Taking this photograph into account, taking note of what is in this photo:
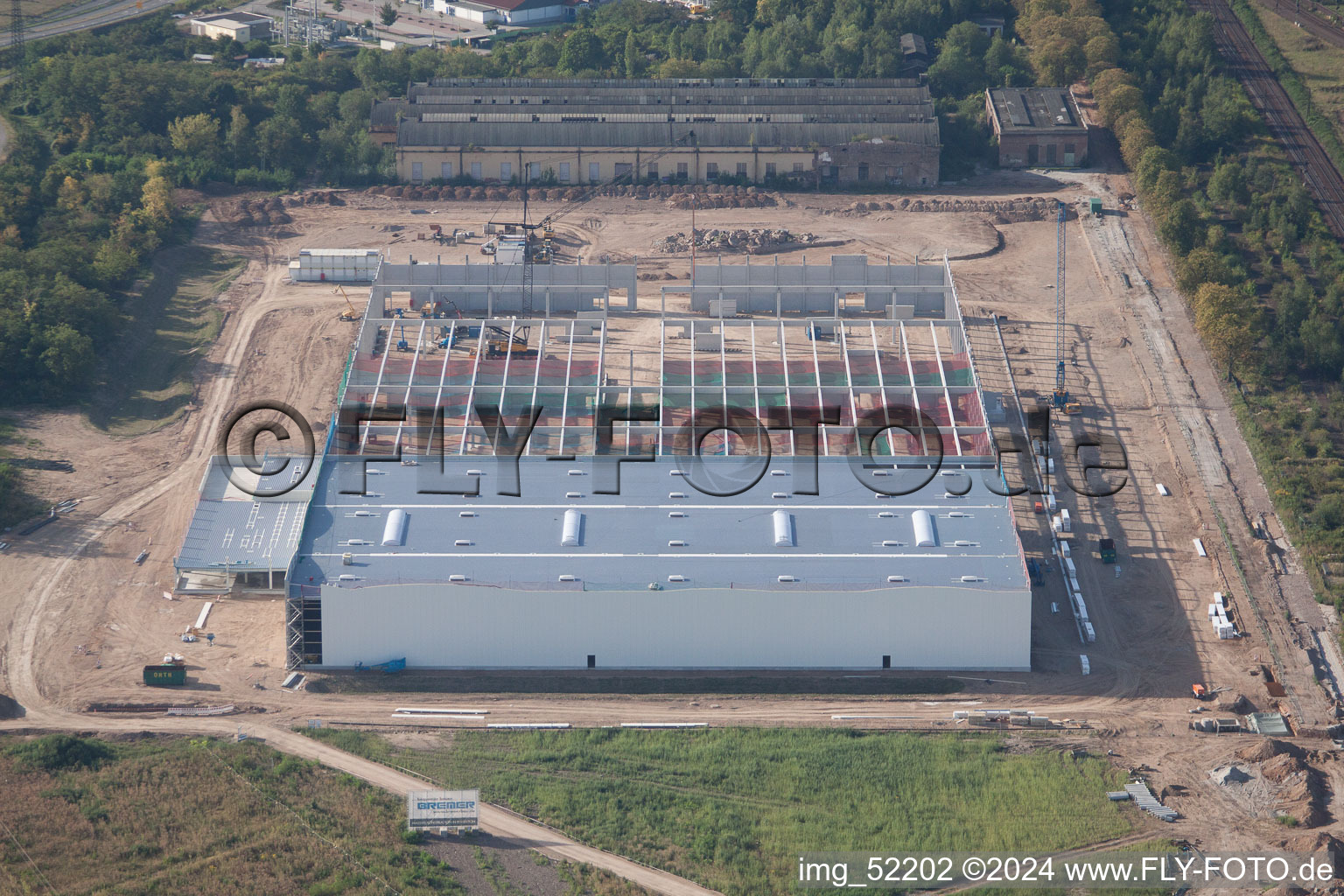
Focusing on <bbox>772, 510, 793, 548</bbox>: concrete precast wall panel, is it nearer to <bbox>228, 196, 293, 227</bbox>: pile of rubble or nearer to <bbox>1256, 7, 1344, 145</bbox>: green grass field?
<bbox>228, 196, 293, 227</bbox>: pile of rubble

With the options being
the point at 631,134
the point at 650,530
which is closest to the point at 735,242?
the point at 631,134

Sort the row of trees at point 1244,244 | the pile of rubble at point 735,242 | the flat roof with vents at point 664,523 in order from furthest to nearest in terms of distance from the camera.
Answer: the pile of rubble at point 735,242 < the row of trees at point 1244,244 < the flat roof with vents at point 664,523

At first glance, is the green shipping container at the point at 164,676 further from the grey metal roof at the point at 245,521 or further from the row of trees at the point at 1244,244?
the row of trees at the point at 1244,244

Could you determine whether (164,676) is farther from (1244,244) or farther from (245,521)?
(1244,244)

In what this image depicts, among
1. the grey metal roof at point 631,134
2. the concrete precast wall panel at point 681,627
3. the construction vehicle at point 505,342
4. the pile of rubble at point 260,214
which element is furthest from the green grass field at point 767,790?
the grey metal roof at point 631,134

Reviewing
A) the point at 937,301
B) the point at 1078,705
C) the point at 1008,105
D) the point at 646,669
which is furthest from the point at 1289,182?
the point at 646,669

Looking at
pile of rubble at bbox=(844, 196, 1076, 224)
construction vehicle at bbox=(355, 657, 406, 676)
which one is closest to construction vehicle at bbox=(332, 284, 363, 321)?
construction vehicle at bbox=(355, 657, 406, 676)
